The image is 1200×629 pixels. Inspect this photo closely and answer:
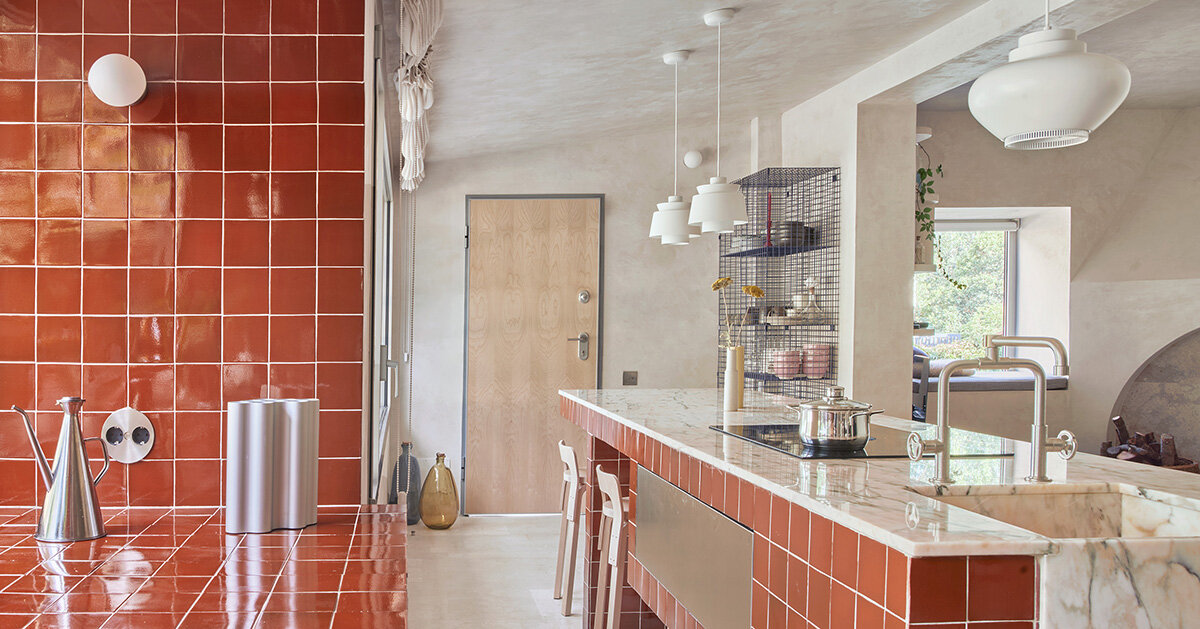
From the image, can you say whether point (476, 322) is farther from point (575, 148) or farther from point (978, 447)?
point (978, 447)

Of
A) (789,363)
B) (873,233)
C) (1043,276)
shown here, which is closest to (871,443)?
(873,233)

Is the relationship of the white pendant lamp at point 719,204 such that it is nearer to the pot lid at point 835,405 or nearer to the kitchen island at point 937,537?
the kitchen island at point 937,537

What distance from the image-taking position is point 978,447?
2312 millimetres

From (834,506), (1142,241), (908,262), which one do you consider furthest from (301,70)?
(1142,241)

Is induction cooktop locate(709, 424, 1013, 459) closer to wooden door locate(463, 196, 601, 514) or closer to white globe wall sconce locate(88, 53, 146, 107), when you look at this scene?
white globe wall sconce locate(88, 53, 146, 107)

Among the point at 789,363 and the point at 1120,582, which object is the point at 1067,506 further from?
the point at 789,363

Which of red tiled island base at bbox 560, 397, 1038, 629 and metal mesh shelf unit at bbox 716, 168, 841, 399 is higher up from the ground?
metal mesh shelf unit at bbox 716, 168, 841, 399

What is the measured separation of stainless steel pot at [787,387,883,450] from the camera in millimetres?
2170

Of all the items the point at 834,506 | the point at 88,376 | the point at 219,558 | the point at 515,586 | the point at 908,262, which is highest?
the point at 908,262

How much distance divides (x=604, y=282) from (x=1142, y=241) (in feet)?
11.1

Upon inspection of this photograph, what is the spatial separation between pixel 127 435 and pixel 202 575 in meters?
0.66

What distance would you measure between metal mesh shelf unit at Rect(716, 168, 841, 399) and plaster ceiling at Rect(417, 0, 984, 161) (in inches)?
20.5

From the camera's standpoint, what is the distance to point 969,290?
21.4ft

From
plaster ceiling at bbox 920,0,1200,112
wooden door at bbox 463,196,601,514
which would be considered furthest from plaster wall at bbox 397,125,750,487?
plaster ceiling at bbox 920,0,1200,112
